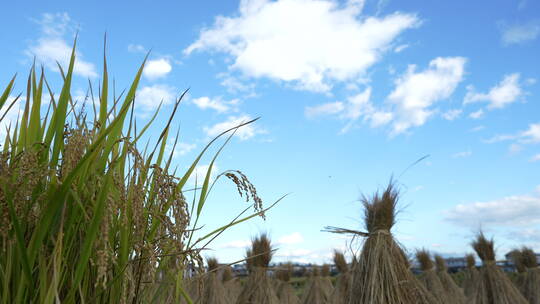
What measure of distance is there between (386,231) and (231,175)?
349 cm

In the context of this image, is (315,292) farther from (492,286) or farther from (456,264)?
(456,264)

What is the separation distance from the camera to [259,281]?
825cm

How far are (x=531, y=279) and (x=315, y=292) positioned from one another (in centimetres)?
464

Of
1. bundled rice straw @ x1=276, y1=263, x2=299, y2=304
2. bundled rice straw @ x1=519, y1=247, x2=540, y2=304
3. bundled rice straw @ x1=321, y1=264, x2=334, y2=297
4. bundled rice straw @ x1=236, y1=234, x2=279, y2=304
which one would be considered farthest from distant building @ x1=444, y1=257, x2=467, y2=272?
bundled rice straw @ x1=236, y1=234, x2=279, y2=304

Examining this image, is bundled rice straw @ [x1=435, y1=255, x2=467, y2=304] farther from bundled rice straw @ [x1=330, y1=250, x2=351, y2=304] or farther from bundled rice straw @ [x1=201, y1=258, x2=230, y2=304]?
bundled rice straw @ [x1=201, y1=258, x2=230, y2=304]

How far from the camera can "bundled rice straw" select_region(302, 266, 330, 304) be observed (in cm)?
1173

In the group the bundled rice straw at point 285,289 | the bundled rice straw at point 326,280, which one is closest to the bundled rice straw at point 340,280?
the bundled rice straw at point 326,280

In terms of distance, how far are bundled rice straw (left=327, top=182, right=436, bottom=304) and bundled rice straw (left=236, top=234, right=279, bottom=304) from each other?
3457 mm

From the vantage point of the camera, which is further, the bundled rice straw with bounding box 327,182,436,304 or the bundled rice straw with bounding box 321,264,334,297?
the bundled rice straw with bounding box 321,264,334,297

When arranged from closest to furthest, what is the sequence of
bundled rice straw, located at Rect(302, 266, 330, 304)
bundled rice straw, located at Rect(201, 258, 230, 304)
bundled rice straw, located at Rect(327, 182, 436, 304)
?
bundled rice straw, located at Rect(327, 182, 436, 304)
bundled rice straw, located at Rect(201, 258, 230, 304)
bundled rice straw, located at Rect(302, 266, 330, 304)

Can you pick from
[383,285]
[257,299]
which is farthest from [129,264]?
[257,299]

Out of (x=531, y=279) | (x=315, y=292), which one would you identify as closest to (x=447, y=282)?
(x=531, y=279)

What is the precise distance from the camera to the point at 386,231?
464 cm

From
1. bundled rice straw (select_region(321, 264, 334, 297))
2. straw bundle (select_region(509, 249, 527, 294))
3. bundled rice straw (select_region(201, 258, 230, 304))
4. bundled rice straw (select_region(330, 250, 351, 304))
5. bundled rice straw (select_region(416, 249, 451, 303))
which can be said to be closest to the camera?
bundled rice straw (select_region(201, 258, 230, 304))
